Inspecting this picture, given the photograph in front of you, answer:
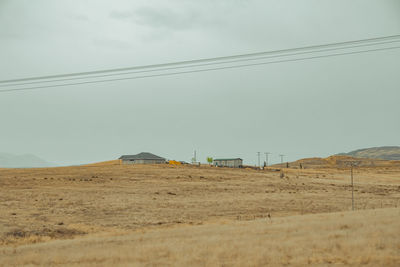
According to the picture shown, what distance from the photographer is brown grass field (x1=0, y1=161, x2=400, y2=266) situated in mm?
19016

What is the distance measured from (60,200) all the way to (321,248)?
124 feet

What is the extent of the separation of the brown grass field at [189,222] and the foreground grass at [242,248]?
0.17 ft

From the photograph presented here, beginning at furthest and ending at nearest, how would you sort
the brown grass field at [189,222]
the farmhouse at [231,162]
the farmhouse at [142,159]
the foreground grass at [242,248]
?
1. the farmhouse at [231,162]
2. the farmhouse at [142,159]
3. the brown grass field at [189,222]
4. the foreground grass at [242,248]

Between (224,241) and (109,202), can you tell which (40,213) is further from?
(224,241)

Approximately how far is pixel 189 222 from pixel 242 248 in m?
15.8

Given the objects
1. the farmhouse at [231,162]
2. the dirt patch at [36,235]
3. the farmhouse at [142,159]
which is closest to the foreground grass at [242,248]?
the dirt patch at [36,235]

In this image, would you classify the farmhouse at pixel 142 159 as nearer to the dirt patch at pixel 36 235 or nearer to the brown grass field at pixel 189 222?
the brown grass field at pixel 189 222

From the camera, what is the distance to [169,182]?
69.0 metres

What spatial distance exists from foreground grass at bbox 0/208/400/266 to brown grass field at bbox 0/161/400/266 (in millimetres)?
50

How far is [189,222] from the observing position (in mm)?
35594

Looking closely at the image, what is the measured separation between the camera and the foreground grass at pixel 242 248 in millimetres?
17703

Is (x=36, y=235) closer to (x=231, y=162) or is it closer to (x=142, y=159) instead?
(x=142, y=159)

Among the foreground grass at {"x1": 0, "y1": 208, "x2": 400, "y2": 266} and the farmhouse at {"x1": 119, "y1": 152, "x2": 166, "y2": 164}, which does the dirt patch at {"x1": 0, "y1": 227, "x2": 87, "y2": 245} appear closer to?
the foreground grass at {"x1": 0, "y1": 208, "x2": 400, "y2": 266}

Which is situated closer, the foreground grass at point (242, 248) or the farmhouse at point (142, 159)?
the foreground grass at point (242, 248)
